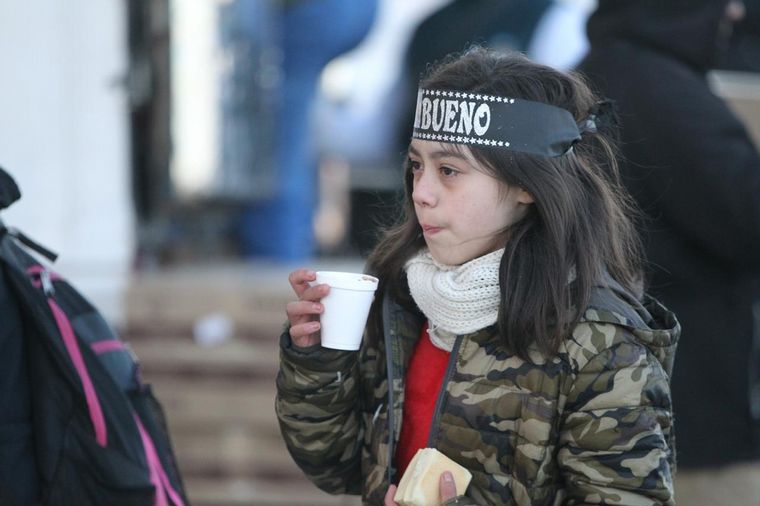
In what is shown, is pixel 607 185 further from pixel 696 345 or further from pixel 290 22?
pixel 290 22

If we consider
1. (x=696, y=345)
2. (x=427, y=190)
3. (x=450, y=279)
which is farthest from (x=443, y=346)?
(x=696, y=345)

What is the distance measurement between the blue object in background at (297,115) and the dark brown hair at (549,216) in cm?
466

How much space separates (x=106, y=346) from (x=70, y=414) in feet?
0.72

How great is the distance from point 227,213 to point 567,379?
17.1 ft

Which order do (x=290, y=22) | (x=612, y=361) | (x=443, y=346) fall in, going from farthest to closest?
(x=290, y=22) < (x=443, y=346) < (x=612, y=361)

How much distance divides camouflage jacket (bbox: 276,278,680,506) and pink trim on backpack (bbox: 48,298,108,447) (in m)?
0.39

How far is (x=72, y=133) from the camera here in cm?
525

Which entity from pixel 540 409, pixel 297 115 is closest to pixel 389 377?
pixel 540 409

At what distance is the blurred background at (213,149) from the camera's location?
186 inches

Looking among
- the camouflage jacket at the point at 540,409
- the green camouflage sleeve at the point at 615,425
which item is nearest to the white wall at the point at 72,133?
the camouflage jacket at the point at 540,409

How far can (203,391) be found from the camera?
187 inches

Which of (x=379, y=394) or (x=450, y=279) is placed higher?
(x=450, y=279)

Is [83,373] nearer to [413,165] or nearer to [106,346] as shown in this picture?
[106,346]

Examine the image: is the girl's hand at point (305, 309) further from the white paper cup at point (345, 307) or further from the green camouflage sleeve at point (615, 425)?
the green camouflage sleeve at point (615, 425)
